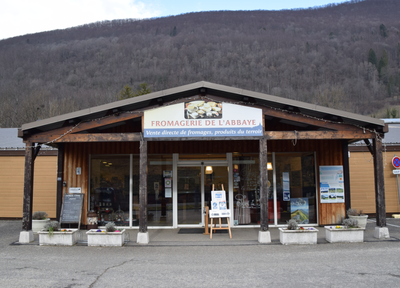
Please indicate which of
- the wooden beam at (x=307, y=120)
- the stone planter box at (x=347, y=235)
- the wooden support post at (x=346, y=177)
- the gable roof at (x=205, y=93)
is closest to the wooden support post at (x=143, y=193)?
the gable roof at (x=205, y=93)

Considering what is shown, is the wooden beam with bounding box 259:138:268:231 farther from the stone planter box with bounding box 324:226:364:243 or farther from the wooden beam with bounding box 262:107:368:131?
the stone planter box with bounding box 324:226:364:243

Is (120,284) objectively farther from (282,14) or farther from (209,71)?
(282,14)

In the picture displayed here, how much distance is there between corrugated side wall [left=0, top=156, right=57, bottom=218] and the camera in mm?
13852

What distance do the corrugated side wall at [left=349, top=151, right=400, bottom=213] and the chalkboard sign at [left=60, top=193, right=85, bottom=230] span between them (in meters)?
10.1

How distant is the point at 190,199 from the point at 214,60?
8474 cm

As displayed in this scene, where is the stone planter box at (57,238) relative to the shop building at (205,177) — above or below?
below

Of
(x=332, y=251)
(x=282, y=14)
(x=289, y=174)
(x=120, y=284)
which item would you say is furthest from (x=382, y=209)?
(x=282, y=14)

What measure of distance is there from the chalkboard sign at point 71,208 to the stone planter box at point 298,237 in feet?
20.4

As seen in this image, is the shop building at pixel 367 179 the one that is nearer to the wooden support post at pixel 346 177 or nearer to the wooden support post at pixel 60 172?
the wooden support post at pixel 346 177

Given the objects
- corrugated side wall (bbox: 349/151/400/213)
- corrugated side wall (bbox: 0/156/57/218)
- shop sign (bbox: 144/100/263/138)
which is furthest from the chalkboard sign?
corrugated side wall (bbox: 349/151/400/213)

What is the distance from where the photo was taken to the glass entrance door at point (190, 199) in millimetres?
11625

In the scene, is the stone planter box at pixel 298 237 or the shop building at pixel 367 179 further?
the shop building at pixel 367 179

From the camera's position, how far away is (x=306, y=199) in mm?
11719

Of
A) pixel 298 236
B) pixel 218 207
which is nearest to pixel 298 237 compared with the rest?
pixel 298 236
